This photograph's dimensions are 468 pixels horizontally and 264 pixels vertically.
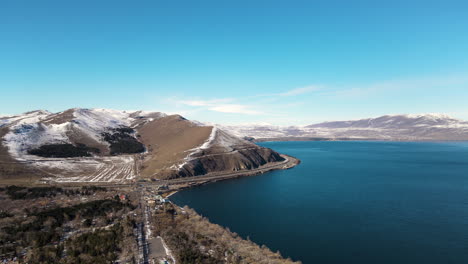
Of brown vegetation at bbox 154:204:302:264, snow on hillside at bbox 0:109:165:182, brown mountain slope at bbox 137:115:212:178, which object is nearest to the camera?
brown vegetation at bbox 154:204:302:264

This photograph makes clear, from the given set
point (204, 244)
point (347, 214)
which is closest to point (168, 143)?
point (347, 214)

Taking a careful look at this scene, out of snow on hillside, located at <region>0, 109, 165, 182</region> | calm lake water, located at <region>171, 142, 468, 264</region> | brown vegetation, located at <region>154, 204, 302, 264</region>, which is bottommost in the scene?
calm lake water, located at <region>171, 142, 468, 264</region>

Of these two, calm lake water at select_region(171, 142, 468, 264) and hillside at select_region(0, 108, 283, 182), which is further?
hillside at select_region(0, 108, 283, 182)

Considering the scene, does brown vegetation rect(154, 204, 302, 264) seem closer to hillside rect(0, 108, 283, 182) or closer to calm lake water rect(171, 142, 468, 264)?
calm lake water rect(171, 142, 468, 264)

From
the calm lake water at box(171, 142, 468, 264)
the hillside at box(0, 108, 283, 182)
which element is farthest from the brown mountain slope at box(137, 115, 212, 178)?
the calm lake water at box(171, 142, 468, 264)

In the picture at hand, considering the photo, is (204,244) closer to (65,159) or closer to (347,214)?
(347,214)

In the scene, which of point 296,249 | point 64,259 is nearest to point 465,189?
point 296,249
